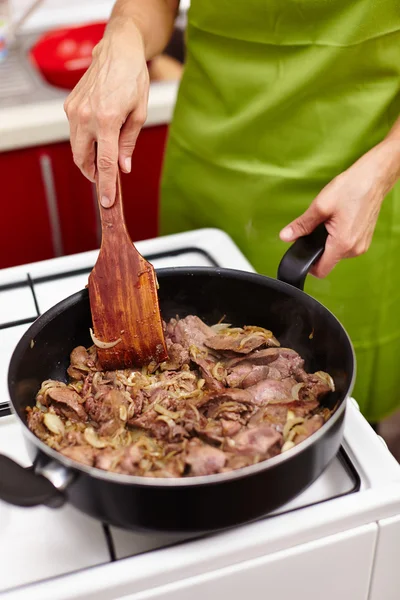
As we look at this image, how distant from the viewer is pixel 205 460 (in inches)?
26.9

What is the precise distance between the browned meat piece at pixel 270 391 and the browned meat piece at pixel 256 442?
0.09 meters

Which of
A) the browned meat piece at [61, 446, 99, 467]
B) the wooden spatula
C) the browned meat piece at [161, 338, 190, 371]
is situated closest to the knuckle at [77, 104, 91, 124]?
the wooden spatula

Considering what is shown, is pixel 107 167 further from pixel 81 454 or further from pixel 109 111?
pixel 81 454

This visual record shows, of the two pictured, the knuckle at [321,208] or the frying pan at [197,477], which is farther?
the knuckle at [321,208]

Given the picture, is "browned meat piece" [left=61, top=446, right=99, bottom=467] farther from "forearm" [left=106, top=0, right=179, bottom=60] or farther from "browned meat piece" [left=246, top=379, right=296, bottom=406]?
"forearm" [left=106, top=0, right=179, bottom=60]

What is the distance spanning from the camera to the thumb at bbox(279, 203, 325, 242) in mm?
919

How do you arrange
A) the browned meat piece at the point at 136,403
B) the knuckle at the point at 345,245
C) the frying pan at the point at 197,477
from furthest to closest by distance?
the knuckle at the point at 345,245
the browned meat piece at the point at 136,403
the frying pan at the point at 197,477

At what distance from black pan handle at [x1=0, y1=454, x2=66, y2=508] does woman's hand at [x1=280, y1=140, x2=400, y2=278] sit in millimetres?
468

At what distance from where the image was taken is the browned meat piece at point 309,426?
0.71m

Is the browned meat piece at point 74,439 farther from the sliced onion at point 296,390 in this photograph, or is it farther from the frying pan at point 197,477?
the sliced onion at point 296,390

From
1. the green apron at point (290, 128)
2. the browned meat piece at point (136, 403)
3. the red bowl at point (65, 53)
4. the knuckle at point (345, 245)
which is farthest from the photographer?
the red bowl at point (65, 53)

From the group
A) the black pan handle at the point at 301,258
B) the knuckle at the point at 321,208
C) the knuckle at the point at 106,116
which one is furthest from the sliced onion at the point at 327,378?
the knuckle at the point at 106,116

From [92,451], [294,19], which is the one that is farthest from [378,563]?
[294,19]

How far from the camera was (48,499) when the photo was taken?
616 millimetres
